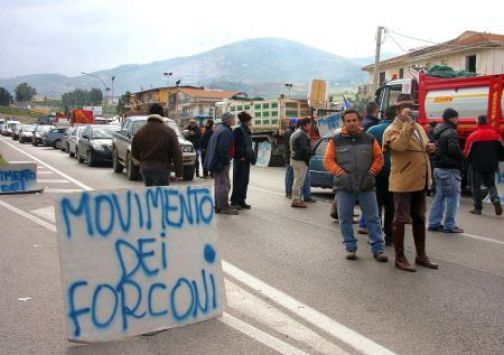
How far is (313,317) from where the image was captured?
4.87 m

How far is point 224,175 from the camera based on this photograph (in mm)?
10500

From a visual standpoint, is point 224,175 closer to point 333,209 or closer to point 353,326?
point 333,209

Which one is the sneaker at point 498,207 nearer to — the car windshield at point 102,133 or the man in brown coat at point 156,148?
the man in brown coat at point 156,148

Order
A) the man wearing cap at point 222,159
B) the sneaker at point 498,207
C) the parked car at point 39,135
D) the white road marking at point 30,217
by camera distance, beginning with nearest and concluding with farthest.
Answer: the white road marking at point 30,217 < the man wearing cap at point 222,159 < the sneaker at point 498,207 < the parked car at point 39,135

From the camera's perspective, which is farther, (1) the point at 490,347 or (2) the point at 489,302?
(2) the point at 489,302

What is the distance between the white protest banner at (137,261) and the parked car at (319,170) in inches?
323

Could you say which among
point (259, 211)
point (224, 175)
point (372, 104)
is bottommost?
point (259, 211)

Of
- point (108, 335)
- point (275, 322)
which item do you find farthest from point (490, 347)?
point (108, 335)

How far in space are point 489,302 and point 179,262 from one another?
2922 mm

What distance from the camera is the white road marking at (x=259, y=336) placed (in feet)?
13.7

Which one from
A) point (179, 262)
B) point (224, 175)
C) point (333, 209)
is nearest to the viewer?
point (179, 262)

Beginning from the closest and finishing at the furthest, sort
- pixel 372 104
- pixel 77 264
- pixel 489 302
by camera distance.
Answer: pixel 77 264
pixel 489 302
pixel 372 104

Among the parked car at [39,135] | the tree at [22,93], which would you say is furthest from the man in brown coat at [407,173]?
the tree at [22,93]

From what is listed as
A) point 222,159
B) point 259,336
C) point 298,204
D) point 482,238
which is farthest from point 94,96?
point 259,336
